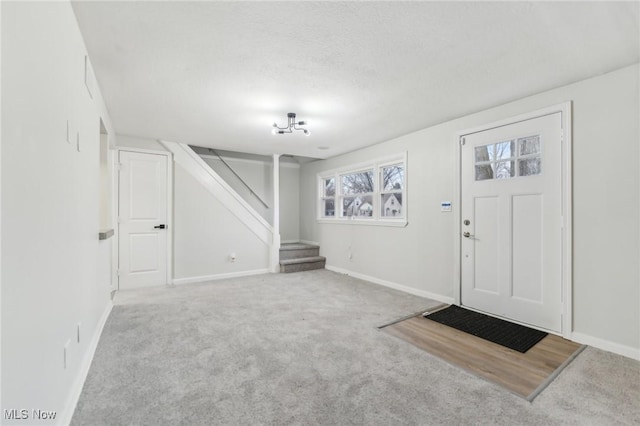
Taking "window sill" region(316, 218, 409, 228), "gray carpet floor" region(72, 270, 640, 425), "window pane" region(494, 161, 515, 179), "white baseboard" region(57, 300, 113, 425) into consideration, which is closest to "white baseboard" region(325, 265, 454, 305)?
"gray carpet floor" region(72, 270, 640, 425)

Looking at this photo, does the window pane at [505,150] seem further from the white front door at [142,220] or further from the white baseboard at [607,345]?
the white front door at [142,220]

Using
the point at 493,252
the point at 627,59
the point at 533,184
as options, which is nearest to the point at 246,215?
the point at 493,252

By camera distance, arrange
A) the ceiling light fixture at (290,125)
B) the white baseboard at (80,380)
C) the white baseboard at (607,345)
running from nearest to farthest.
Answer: the white baseboard at (80,380) → the white baseboard at (607,345) → the ceiling light fixture at (290,125)

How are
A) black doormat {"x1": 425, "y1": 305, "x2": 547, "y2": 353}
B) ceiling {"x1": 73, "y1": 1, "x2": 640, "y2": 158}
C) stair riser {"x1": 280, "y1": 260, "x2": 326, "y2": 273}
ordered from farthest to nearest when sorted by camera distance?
1. stair riser {"x1": 280, "y1": 260, "x2": 326, "y2": 273}
2. black doormat {"x1": 425, "y1": 305, "x2": 547, "y2": 353}
3. ceiling {"x1": 73, "y1": 1, "x2": 640, "y2": 158}

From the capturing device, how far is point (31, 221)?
1236mm

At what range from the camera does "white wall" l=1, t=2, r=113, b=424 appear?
105 centimetres

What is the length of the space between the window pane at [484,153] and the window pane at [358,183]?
2.01 metres

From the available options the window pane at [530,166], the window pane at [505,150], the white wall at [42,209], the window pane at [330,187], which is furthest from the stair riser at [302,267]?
the window pane at [530,166]

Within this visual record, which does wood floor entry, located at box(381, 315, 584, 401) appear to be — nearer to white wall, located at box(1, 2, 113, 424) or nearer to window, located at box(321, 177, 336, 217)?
white wall, located at box(1, 2, 113, 424)

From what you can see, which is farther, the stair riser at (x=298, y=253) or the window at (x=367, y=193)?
the stair riser at (x=298, y=253)

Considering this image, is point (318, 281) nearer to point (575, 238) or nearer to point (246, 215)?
point (246, 215)

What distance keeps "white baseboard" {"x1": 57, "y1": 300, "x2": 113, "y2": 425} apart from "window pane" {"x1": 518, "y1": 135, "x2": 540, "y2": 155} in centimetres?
421

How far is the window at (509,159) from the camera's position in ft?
9.94

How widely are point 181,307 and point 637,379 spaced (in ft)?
14.1
